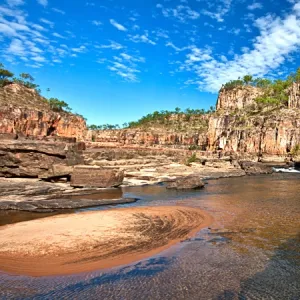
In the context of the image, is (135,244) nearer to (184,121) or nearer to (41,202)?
(41,202)

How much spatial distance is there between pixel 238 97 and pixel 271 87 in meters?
18.4

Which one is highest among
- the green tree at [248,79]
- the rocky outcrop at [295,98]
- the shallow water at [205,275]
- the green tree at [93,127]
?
the green tree at [248,79]

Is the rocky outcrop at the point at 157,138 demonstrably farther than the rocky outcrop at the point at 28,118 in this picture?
Yes

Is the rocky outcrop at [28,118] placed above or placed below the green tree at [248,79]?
below

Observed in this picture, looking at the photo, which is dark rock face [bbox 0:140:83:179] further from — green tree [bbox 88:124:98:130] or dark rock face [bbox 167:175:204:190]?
green tree [bbox 88:124:98:130]

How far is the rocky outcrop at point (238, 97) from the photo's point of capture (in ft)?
469

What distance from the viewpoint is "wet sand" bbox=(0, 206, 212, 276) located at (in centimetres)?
961

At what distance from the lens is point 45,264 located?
9562 mm

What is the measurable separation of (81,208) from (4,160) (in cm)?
1377

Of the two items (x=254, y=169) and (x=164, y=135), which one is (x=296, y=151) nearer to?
(x=254, y=169)

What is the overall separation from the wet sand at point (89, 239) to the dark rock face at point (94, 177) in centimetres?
1043

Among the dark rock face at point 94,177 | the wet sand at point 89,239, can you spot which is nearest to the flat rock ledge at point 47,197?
the dark rock face at point 94,177

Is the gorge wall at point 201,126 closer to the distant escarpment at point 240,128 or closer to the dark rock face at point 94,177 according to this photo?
the distant escarpment at point 240,128

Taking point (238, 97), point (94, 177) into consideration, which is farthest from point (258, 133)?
point (94, 177)
